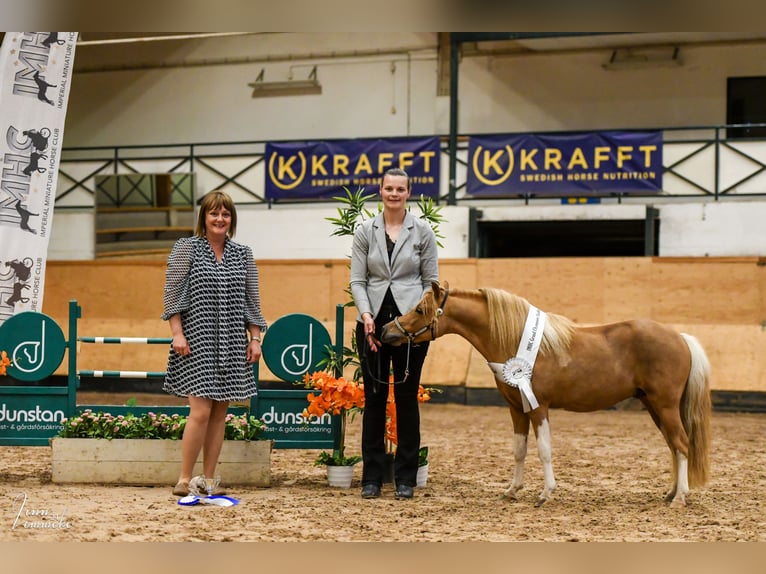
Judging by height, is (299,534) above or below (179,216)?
below

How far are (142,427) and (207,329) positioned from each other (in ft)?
3.98

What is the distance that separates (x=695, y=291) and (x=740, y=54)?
5.28 metres

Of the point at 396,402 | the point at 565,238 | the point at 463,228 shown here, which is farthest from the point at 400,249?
the point at 565,238

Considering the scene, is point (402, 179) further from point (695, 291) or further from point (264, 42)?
point (264, 42)

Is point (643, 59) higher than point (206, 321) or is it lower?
higher

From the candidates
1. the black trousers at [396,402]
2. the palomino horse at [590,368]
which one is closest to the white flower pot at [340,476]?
the black trousers at [396,402]

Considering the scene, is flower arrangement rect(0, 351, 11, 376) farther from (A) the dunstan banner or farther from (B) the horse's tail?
(B) the horse's tail

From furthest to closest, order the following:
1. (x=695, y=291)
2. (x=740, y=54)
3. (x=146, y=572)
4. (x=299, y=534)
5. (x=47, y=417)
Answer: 1. (x=740, y=54)
2. (x=695, y=291)
3. (x=47, y=417)
4. (x=299, y=534)
5. (x=146, y=572)

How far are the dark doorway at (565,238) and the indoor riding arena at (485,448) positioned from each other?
1.24 meters

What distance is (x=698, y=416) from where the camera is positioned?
4.99 meters

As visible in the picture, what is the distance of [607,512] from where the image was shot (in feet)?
15.2

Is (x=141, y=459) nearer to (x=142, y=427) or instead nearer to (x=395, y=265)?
(x=142, y=427)

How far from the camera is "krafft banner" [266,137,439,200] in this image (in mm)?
13234
